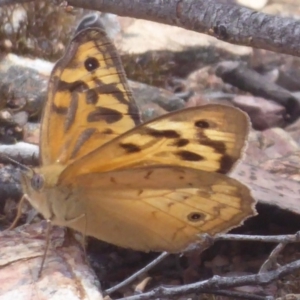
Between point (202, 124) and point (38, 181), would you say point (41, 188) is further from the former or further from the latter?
point (202, 124)

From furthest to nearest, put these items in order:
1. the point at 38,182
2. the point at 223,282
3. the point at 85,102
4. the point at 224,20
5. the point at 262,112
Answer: the point at 262,112 < the point at 85,102 < the point at 38,182 < the point at 224,20 < the point at 223,282

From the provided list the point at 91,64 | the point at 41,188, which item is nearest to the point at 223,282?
the point at 41,188

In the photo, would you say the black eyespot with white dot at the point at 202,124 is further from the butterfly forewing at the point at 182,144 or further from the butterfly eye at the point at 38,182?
the butterfly eye at the point at 38,182

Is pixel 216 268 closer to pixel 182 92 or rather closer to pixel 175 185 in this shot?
pixel 175 185

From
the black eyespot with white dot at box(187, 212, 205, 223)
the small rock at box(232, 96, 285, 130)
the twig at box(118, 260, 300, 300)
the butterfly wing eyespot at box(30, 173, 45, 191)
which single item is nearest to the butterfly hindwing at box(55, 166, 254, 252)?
the black eyespot with white dot at box(187, 212, 205, 223)

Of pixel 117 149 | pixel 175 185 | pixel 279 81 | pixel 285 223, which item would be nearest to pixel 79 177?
pixel 117 149

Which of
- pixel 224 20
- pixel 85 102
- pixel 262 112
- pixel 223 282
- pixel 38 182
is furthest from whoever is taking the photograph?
pixel 262 112

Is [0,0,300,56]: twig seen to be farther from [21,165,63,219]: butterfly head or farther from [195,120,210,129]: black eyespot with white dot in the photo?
[21,165,63,219]: butterfly head

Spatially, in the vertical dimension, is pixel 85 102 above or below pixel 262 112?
above
